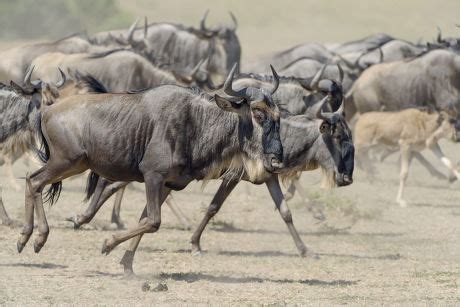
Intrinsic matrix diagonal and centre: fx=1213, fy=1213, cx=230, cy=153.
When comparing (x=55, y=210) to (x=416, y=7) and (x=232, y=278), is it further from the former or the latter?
(x=416, y=7)

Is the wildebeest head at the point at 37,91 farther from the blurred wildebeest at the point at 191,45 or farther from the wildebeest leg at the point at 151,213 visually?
the blurred wildebeest at the point at 191,45

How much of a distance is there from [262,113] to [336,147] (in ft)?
6.21

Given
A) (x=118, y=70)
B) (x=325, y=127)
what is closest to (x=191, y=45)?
(x=118, y=70)

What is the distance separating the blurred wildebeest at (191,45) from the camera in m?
21.1

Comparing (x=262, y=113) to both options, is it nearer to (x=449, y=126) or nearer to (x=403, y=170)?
(x=403, y=170)

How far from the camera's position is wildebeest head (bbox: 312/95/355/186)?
10.1m

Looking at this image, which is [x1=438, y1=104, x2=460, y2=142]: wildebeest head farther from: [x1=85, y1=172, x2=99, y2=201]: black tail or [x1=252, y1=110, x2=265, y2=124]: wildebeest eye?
[x1=252, y1=110, x2=265, y2=124]: wildebeest eye

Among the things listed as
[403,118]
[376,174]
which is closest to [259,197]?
[403,118]

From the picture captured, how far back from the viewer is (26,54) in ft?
59.5

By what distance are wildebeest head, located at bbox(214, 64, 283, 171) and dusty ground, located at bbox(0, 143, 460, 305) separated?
879mm

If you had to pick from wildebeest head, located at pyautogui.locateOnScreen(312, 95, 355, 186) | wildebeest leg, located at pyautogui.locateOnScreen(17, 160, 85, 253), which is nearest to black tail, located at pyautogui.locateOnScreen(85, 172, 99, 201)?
wildebeest leg, located at pyautogui.locateOnScreen(17, 160, 85, 253)

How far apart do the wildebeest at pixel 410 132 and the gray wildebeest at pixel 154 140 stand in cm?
606

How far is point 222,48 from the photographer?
21.9m

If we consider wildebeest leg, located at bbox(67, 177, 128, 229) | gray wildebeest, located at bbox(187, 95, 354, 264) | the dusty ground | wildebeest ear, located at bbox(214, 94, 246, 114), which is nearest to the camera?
the dusty ground
